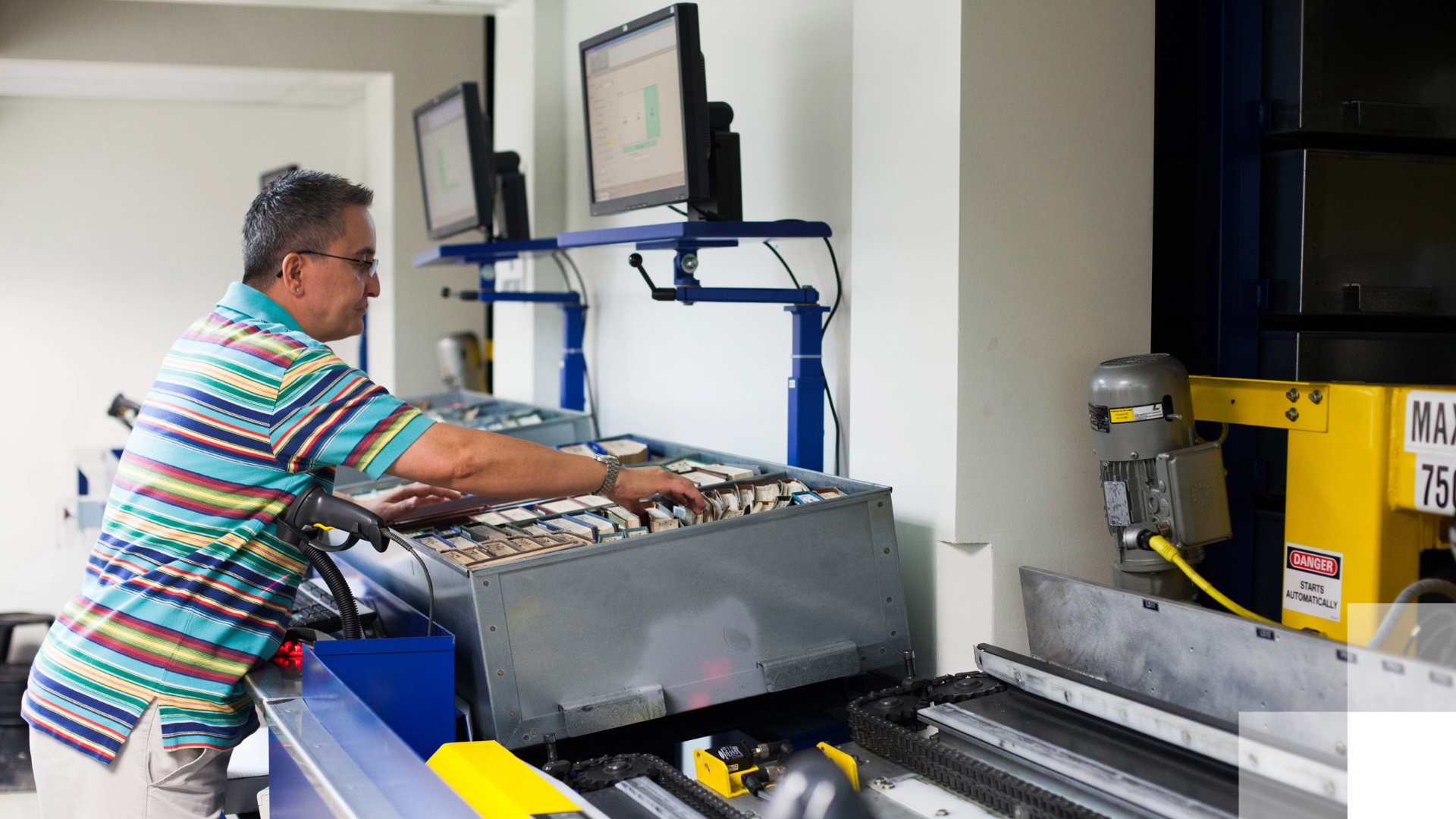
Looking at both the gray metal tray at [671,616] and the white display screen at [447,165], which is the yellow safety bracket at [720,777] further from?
the white display screen at [447,165]

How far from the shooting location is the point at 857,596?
2.04 meters

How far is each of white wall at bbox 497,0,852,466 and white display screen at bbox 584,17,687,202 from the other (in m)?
0.44

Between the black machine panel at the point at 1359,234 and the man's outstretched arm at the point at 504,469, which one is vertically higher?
the black machine panel at the point at 1359,234

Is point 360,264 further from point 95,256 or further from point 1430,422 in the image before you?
point 95,256

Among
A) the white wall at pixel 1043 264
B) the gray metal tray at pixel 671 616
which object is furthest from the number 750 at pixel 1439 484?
the gray metal tray at pixel 671 616

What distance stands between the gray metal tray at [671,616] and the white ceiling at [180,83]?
4209mm

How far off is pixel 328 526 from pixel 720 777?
769mm

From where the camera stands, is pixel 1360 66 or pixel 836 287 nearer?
pixel 1360 66

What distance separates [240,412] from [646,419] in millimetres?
2000

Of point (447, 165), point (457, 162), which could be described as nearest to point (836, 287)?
point (457, 162)

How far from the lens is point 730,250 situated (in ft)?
10.5

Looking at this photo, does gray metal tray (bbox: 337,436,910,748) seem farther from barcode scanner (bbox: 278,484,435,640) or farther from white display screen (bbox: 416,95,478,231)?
white display screen (bbox: 416,95,478,231)

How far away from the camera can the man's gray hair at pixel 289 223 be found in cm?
195

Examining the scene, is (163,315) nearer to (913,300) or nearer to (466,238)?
(466,238)
